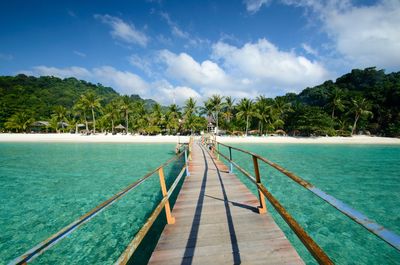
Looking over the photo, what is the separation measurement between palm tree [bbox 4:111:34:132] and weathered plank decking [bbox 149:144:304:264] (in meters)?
63.3

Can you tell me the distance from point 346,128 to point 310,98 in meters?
47.9

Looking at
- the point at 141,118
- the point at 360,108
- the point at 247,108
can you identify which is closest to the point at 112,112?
the point at 141,118

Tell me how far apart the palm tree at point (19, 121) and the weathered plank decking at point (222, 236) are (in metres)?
63.3

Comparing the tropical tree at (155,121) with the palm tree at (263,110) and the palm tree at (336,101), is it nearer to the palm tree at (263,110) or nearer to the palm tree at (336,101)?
the palm tree at (263,110)

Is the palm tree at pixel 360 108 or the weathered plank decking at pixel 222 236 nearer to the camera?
the weathered plank decking at pixel 222 236

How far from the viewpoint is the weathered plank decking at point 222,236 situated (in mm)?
2848

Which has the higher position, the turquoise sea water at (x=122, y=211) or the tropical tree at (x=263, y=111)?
the tropical tree at (x=263, y=111)

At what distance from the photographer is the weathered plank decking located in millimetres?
2848

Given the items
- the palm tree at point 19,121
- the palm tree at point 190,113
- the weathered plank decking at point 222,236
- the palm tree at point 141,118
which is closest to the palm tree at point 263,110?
the palm tree at point 190,113

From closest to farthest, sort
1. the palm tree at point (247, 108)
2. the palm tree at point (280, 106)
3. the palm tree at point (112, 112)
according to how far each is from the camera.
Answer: the palm tree at point (247, 108), the palm tree at point (112, 112), the palm tree at point (280, 106)

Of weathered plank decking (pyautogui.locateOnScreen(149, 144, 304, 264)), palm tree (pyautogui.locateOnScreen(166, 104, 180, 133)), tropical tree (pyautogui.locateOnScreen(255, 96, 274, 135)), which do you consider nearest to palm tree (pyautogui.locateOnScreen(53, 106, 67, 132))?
palm tree (pyautogui.locateOnScreen(166, 104, 180, 133))

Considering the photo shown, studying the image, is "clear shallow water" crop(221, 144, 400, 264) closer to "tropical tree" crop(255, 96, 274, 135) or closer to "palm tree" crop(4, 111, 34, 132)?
"tropical tree" crop(255, 96, 274, 135)

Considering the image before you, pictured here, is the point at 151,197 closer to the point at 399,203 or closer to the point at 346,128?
the point at 399,203

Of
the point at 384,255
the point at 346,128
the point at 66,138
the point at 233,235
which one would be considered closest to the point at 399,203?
the point at 384,255
